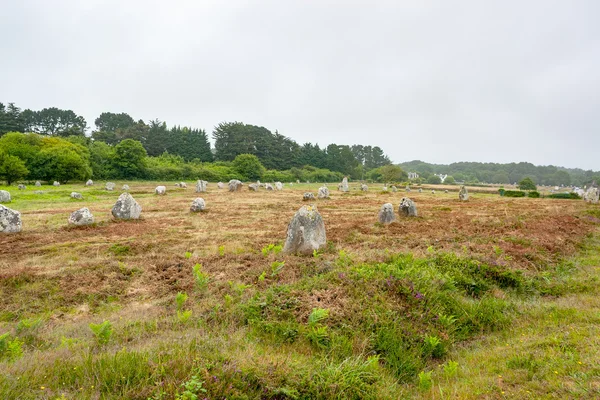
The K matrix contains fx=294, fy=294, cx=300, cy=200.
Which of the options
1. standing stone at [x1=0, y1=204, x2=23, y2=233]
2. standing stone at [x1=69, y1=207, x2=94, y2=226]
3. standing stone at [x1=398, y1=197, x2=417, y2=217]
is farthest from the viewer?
standing stone at [x1=398, y1=197, x2=417, y2=217]

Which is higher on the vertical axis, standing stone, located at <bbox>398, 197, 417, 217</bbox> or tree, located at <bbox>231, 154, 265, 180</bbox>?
tree, located at <bbox>231, 154, 265, 180</bbox>

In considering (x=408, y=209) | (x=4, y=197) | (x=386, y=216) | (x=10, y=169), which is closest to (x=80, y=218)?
(x=4, y=197)

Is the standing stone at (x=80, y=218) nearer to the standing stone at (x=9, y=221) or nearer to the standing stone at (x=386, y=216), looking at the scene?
the standing stone at (x=9, y=221)

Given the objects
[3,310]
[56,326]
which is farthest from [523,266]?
[3,310]

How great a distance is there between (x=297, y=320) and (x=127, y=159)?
6296 cm

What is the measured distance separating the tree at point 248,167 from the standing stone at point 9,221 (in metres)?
60.0

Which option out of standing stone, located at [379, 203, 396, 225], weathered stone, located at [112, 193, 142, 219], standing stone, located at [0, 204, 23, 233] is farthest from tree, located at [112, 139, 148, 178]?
standing stone, located at [379, 203, 396, 225]

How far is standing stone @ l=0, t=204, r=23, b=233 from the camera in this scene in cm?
1293

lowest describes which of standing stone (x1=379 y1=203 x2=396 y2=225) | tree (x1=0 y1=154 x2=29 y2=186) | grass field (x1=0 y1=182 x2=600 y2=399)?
grass field (x1=0 y1=182 x2=600 y2=399)

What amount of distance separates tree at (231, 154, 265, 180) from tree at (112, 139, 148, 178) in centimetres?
2207

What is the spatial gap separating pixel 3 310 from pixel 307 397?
7276mm

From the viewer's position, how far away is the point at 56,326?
580cm

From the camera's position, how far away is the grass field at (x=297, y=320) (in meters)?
3.48

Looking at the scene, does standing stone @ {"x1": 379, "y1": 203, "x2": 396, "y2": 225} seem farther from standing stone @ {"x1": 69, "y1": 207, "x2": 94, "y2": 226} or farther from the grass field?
standing stone @ {"x1": 69, "y1": 207, "x2": 94, "y2": 226}
